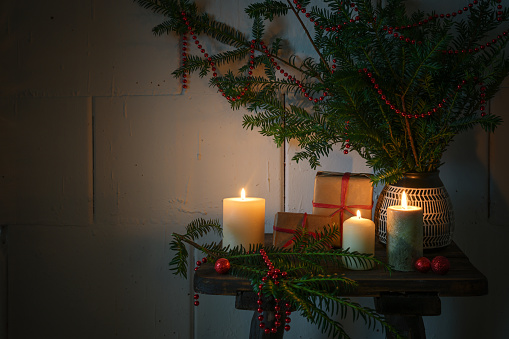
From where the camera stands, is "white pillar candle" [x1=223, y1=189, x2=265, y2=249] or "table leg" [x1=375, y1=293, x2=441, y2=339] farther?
"white pillar candle" [x1=223, y1=189, x2=265, y2=249]

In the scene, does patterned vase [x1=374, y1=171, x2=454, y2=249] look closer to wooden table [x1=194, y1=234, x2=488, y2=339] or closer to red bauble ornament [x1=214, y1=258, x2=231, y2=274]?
wooden table [x1=194, y1=234, x2=488, y2=339]

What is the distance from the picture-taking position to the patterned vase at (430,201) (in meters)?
0.98

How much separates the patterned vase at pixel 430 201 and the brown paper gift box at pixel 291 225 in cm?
15

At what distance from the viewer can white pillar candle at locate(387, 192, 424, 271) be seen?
2.88 feet

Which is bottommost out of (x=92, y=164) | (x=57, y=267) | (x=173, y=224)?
(x=57, y=267)

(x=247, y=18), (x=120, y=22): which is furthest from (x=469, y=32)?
(x=120, y=22)

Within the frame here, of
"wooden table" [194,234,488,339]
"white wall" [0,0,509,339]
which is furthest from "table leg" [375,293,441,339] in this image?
"white wall" [0,0,509,339]

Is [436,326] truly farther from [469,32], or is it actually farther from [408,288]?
[469,32]

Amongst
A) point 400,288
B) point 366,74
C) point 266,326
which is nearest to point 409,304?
point 400,288

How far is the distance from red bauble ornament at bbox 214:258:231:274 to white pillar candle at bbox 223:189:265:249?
0.09 metres

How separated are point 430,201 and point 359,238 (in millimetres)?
187

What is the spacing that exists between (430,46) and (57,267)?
1093 millimetres

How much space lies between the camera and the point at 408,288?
85 cm

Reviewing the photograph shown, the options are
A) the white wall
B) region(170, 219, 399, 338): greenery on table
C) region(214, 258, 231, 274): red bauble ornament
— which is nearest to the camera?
region(170, 219, 399, 338): greenery on table
